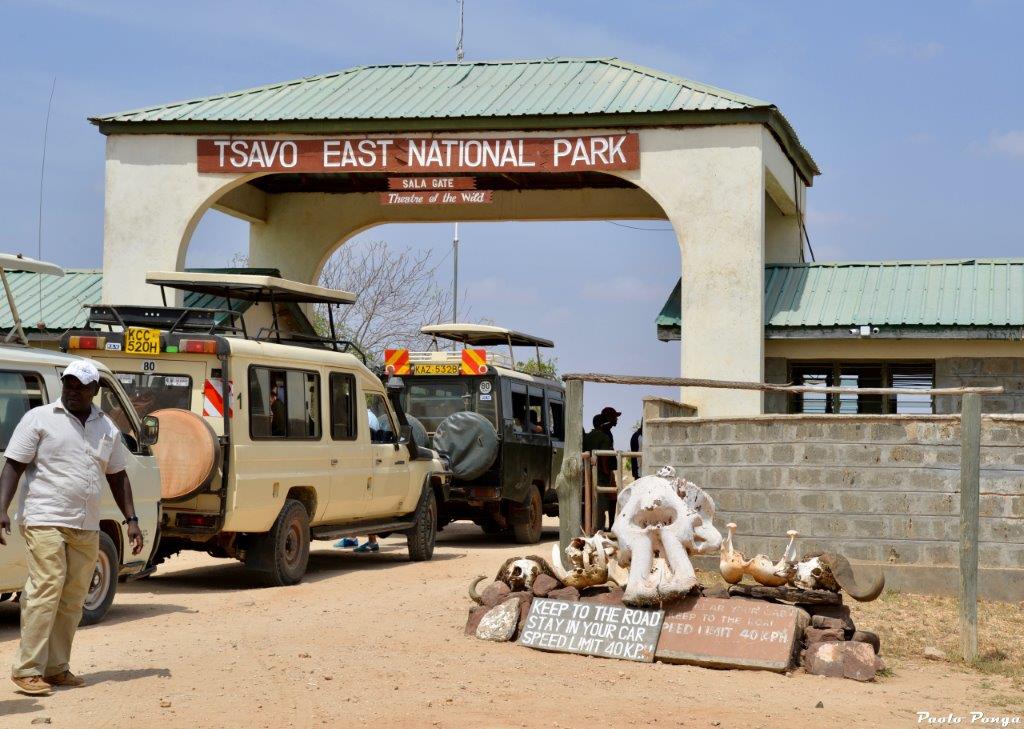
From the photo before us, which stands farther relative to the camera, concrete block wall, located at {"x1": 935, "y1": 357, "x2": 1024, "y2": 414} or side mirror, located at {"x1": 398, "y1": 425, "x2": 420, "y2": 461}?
concrete block wall, located at {"x1": 935, "y1": 357, "x2": 1024, "y2": 414}

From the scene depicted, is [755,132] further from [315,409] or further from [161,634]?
[161,634]

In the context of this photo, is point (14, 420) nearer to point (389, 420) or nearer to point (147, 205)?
point (389, 420)

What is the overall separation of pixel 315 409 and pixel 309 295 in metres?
2.03

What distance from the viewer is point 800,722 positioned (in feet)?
25.4

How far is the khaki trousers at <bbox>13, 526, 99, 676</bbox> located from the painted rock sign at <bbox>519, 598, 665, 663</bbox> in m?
3.12

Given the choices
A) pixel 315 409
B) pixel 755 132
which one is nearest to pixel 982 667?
pixel 315 409

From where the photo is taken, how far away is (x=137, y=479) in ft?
36.3

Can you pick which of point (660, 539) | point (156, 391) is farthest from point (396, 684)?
point (156, 391)

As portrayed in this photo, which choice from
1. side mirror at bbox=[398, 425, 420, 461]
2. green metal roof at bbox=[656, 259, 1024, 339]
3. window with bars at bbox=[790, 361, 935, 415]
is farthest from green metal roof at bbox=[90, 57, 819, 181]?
side mirror at bbox=[398, 425, 420, 461]

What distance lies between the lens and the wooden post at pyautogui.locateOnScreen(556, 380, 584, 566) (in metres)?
11.2

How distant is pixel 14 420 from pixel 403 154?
42.2 feet

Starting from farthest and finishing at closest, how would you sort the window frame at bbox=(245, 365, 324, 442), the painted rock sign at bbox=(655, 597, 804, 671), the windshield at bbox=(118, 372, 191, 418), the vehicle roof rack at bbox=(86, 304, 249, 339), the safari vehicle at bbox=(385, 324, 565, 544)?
1. the safari vehicle at bbox=(385, 324, 565, 544)
2. the vehicle roof rack at bbox=(86, 304, 249, 339)
3. the window frame at bbox=(245, 365, 324, 442)
4. the windshield at bbox=(118, 372, 191, 418)
5. the painted rock sign at bbox=(655, 597, 804, 671)

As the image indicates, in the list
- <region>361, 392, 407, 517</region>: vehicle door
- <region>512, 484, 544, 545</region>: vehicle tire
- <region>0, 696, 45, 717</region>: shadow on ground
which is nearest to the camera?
<region>0, 696, 45, 717</region>: shadow on ground

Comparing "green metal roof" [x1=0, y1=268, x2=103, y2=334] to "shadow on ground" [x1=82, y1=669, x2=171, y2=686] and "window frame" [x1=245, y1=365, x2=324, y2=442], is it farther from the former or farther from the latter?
"shadow on ground" [x1=82, y1=669, x2=171, y2=686]
